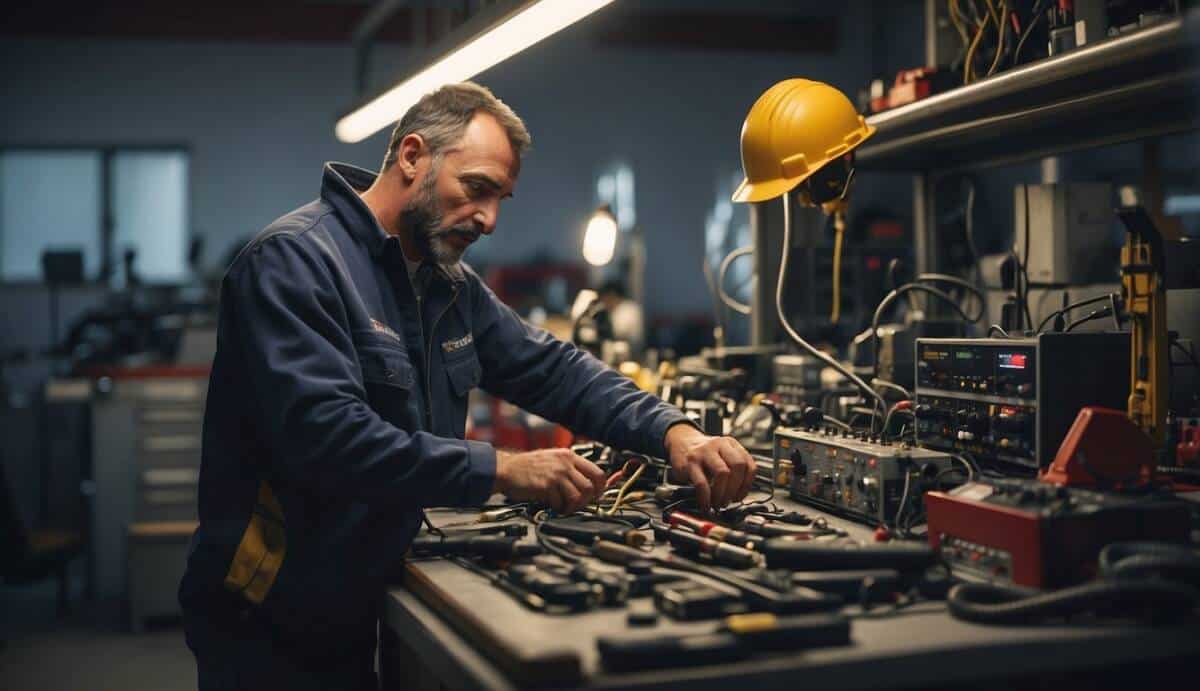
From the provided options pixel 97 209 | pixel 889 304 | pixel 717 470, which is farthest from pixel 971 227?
pixel 97 209

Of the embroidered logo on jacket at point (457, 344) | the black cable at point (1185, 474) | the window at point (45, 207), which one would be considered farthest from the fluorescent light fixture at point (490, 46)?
the window at point (45, 207)

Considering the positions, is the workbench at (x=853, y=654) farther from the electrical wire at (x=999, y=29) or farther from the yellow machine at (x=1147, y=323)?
the electrical wire at (x=999, y=29)

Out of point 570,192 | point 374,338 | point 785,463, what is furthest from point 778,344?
point 570,192

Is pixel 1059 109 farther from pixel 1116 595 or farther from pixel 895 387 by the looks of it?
pixel 1116 595

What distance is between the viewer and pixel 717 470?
1647mm

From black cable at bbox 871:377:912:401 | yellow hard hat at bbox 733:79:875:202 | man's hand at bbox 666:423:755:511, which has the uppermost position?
yellow hard hat at bbox 733:79:875:202

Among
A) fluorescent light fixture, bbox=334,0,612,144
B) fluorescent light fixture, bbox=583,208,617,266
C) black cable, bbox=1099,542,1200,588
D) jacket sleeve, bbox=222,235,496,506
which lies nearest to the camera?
black cable, bbox=1099,542,1200,588

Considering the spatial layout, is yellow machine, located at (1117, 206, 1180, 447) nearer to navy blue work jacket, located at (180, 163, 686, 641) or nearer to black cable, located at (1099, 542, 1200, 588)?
black cable, located at (1099, 542, 1200, 588)

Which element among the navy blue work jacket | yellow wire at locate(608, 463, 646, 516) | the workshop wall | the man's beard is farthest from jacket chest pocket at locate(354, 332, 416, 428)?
the workshop wall

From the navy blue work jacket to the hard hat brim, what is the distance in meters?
0.41

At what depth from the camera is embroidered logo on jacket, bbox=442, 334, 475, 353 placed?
187cm

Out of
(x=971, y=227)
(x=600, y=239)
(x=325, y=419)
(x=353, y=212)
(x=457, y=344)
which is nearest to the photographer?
(x=325, y=419)

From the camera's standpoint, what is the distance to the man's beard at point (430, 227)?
183 cm

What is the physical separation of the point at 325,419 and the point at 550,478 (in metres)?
0.31
